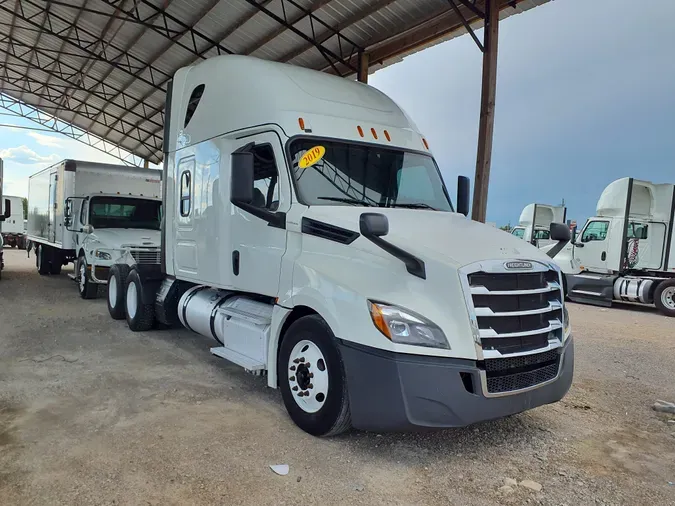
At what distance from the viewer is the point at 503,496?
3.10 m

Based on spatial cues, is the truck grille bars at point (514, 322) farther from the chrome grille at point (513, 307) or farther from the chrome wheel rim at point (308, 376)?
the chrome wheel rim at point (308, 376)

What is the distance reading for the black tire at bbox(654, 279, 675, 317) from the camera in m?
12.2

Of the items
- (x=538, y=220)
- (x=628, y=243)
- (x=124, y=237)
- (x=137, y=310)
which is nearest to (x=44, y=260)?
(x=124, y=237)

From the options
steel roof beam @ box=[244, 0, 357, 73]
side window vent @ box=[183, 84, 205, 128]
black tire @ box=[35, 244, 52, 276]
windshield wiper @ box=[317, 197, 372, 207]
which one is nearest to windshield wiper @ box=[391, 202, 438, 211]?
windshield wiper @ box=[317, 197, 372, 207]

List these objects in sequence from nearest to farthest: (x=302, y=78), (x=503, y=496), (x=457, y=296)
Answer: (x=503, y=496) → (x=457, y=296) → (x=302, y=78)

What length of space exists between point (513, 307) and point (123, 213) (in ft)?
32.2

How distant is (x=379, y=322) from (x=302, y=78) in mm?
2766

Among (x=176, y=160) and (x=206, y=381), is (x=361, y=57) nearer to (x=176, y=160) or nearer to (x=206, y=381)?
(x=176, y=160)

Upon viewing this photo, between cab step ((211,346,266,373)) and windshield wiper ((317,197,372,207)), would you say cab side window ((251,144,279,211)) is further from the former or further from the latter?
cab step ((211,346,266,373))

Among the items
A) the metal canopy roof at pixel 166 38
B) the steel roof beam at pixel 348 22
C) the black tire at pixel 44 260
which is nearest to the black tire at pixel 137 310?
the metal canopy roof at pixel 166 38

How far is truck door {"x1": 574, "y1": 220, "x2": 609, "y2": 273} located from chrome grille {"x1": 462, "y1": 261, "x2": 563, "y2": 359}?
450 inches

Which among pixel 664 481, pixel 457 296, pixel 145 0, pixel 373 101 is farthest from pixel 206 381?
pixel 145 0

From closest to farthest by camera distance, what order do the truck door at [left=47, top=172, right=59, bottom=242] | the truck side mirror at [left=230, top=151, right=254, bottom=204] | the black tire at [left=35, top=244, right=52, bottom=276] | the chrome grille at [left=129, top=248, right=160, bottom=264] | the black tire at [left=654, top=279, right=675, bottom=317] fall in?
the truck side mirror at [left=230, top=151, right=254, bottom=204]
the chrome grille at [left=129, top=248, right=160, bottom=264]
the black tire at [left=654, top=279, right=675, bottom=317]
the truck door at [left=47, top=172, right=59, bottom=242]
the black tire at [left=35, top=244, right=52, bottom=276]

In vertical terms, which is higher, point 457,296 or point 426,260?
point 426,260
